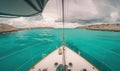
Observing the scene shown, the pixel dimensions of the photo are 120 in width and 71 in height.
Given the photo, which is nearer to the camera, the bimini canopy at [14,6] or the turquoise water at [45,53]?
the bimini canopy at [14,6]

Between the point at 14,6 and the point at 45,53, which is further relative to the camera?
the point at 45,53

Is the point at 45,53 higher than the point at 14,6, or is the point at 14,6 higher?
the point at 14,6

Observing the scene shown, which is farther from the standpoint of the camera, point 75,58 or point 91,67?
point 75,58

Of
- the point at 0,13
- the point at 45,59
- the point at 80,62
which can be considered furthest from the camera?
the point at 45,59

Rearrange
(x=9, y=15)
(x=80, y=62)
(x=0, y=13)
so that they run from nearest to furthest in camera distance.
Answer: (x=0, y=13) < (x=9, y=15) < (x=80, y=62)

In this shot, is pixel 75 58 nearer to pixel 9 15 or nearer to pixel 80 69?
pixel 80 69

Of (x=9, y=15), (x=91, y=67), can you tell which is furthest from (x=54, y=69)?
(x=9, y=15)

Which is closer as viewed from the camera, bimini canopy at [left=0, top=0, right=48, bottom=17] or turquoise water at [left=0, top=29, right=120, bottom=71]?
bimini canopy at [left=0, top=0, right=48, bottom=17]

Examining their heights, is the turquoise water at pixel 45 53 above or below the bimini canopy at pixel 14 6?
below

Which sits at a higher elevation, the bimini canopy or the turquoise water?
the bimini canopy

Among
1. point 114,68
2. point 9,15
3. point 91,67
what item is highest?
Answer: point 9,15

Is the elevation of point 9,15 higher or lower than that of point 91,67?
higher
